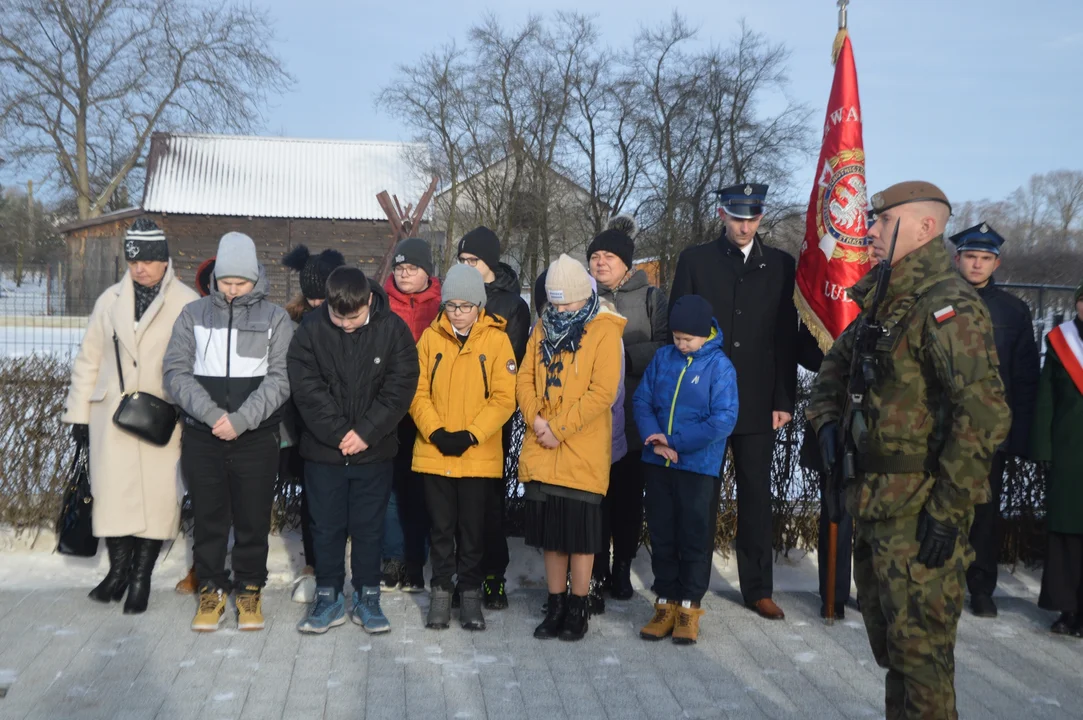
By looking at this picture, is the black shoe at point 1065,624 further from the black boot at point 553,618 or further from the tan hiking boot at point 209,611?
the tan hiking boot at point 209,611

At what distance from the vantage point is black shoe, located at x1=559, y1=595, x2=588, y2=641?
5000 millimetres

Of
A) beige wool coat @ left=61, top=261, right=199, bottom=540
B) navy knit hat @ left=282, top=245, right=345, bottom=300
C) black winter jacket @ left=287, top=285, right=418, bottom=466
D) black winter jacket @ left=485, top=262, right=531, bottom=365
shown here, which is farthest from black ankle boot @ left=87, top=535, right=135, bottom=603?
black winter jacket @ left=485, top=262, right=531, bottom=365

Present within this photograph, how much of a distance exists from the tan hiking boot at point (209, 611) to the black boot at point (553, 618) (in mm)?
1603

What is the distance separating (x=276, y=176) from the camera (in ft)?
117

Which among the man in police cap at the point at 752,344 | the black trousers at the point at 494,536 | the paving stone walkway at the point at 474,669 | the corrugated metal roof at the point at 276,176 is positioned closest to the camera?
the paving stone walkway at the point at 474,669

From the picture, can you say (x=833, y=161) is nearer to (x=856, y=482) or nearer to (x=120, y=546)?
(x=856, y=482)

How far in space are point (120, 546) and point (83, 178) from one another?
36933 mm

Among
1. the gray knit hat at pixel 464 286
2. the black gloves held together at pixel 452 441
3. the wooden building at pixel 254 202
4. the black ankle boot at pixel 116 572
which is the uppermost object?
the wooden building at pixel 254 202

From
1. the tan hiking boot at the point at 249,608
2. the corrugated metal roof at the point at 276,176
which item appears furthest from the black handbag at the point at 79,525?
the corrugated metal roof at the point at 276,176

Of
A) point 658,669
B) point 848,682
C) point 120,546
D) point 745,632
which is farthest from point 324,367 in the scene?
point 848,682

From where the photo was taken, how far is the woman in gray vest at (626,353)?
220 inches

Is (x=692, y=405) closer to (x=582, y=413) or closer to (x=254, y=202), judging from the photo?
(x=582, y=413)

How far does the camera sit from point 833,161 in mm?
5730

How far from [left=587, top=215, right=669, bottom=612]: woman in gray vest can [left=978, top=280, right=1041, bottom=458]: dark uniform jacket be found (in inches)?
73.7
